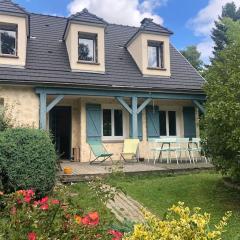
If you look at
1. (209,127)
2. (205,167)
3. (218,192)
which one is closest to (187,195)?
(218,192)

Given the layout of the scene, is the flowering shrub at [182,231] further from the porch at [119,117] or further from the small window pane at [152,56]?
the small window pane at [152,56]

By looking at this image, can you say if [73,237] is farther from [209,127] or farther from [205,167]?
[205,167]

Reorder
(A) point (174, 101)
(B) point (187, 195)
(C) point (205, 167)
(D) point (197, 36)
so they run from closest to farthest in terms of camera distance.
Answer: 1. (B) point (187, 195)
2. (C) point (205, 167)
3. (A) point (174, 101)
4. (D) point (197, 36)

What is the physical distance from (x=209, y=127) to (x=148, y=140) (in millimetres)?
7963

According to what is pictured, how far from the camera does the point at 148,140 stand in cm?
1571

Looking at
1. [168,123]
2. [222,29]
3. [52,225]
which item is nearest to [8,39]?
[168,123]

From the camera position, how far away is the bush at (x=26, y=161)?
23.3ft

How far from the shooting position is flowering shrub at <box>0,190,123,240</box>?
273cm

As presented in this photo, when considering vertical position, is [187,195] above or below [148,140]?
below

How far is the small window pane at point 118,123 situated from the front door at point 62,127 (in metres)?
1.99

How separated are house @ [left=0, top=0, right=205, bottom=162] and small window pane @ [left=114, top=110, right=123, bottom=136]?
44mm

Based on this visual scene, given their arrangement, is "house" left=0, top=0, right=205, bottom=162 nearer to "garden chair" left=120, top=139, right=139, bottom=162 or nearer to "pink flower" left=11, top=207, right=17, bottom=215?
"garden chair" left=120, top=139, right=139, bottom=162

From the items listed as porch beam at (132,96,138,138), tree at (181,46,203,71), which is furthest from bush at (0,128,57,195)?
tree at (181,46,203,71)

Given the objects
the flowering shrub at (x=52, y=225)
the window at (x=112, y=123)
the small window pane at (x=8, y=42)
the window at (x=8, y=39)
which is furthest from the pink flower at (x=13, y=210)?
the window at (x=112, y=123)
